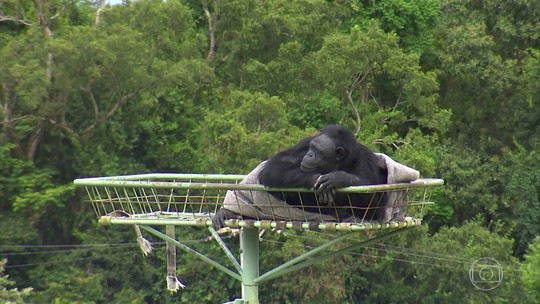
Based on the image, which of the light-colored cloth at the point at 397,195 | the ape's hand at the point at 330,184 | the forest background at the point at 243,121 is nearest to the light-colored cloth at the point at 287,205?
the light-colored cloth at the point at 397,195

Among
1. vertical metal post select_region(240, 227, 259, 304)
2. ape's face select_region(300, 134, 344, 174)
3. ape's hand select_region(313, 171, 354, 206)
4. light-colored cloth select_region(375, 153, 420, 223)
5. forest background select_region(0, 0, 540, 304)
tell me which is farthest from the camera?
forest background select_region(0, 0, 540, 304)

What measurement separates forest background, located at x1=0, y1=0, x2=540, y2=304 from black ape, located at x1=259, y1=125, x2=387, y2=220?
10.6 metres

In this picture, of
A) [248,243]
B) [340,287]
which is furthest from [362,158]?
[340,287]

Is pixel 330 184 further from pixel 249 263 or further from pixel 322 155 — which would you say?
pixel 249 263

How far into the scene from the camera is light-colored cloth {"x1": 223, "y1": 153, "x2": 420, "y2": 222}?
4.80m

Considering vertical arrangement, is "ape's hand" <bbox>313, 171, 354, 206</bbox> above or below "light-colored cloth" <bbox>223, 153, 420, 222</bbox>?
above

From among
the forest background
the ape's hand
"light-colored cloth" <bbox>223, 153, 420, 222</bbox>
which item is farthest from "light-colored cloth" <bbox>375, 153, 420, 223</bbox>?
the forest background

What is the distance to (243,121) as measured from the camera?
16562 millimetres

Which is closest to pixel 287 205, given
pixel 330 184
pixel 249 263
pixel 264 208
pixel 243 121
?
pixel 264 208

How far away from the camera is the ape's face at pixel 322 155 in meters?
5.01

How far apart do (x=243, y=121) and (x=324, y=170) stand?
11.6 metres

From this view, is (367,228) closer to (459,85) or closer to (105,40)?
(105,40)

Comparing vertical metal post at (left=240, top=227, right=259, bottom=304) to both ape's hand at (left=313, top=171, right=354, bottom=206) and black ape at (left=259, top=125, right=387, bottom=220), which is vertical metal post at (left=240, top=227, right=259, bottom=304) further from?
ape's hand at (left=313, top=171, right=354, bottom=206)

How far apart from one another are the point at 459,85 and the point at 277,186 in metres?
16.3
